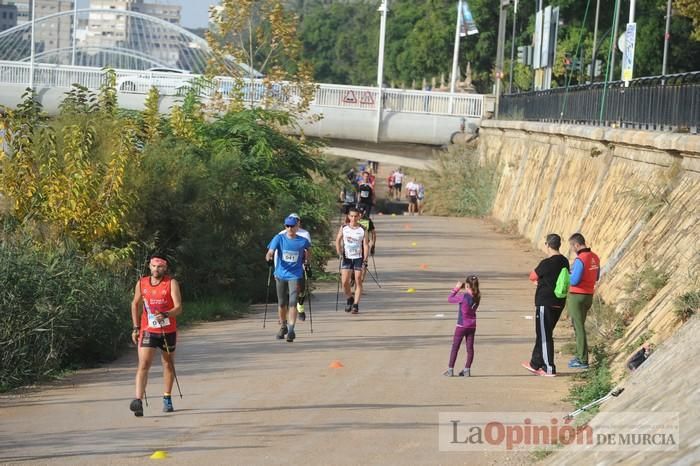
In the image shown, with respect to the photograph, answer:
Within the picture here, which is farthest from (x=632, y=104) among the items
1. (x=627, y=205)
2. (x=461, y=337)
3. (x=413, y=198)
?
(x=413, y=198)

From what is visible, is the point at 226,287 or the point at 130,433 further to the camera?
the point at 226,287

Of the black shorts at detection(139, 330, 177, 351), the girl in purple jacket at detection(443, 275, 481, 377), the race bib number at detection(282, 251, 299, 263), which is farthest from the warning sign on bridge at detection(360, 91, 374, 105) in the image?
the black shorts at detection(139, 330, 177, 351)

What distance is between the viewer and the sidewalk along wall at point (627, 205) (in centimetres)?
1462

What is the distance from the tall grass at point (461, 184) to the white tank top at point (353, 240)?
1090 inches

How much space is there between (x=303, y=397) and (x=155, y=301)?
1947 mm

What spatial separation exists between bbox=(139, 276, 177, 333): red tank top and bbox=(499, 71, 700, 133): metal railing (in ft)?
36.2

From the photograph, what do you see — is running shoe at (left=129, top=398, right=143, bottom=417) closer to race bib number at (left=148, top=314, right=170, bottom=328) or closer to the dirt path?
the dirt path

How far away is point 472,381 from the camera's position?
13648mm

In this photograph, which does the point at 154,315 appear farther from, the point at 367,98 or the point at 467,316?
the point at 367,98

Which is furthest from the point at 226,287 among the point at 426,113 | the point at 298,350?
the point at 426,113

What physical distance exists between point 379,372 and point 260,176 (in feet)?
34.5

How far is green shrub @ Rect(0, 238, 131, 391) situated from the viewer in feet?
47.2

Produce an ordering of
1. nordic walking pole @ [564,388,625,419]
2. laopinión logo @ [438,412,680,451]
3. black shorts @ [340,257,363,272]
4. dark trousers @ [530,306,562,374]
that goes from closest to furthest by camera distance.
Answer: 1. laopinión logo @ [438,412,680,451]
2. nordic walking pole @ [564,388,625,419]
3. dark trousers @ [530,306,562,374]
4. black shorts @ [340,257,363,272]

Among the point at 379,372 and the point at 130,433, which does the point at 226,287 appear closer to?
the point at 379,372
